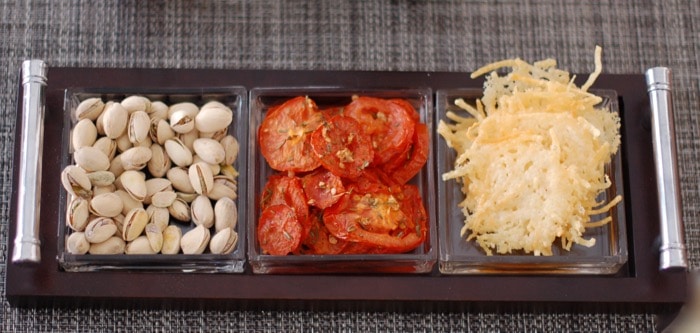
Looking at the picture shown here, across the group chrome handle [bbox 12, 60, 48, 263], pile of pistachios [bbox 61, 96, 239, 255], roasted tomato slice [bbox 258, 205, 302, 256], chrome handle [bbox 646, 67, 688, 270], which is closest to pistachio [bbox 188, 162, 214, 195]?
pile of pistachios [bbox 61, 96, 239, 255]

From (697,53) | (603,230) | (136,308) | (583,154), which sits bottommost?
(136,308)

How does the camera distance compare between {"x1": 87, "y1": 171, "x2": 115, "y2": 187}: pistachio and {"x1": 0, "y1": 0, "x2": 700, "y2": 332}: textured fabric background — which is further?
{"x1": 0, "y1": 0, "x2": 700, "y2": 332}: textured fabric background

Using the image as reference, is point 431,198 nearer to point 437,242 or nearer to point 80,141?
point 437,242

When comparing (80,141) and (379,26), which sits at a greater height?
(379,26)

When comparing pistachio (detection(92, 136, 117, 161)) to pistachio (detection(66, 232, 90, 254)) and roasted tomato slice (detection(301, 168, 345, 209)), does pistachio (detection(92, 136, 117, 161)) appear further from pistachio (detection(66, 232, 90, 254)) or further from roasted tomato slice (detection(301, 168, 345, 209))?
roasted tomato slice (detection(301, 168, 345, 209))

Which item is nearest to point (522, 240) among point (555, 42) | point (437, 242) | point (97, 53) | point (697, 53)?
point (437, 242)

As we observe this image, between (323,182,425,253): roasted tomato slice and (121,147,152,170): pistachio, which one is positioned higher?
(121,147,152,170): pistachio

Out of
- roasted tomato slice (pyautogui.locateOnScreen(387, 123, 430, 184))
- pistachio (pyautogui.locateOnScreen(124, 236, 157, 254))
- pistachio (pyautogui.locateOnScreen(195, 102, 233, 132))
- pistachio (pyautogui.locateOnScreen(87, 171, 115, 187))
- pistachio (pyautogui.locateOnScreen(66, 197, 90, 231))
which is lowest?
pistachio (pyautogui.locateOnScreen(124, 236, 157, 254))
